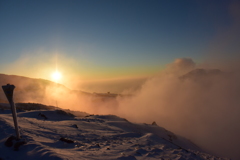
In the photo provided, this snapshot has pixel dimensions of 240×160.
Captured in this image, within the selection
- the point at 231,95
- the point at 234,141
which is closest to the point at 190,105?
the point at 231,95

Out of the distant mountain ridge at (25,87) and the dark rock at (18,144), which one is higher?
the distant mountain ridge at (25,87)

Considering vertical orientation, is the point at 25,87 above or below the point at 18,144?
above

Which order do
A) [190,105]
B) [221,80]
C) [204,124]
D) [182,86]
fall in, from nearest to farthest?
[204,124]
[190,105]
[182,86]
[221,80]

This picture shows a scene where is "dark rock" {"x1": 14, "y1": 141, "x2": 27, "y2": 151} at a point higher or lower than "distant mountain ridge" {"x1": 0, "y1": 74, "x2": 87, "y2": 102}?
lower

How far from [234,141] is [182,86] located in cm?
8065

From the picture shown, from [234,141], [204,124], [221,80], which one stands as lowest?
[234,141]

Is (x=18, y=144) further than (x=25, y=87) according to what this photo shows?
No

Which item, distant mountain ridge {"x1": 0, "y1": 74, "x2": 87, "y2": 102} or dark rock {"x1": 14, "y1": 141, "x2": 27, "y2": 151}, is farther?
distant mountain ridge {"x1": 0, "y1": 74, "x2": 87, "y2": 102}

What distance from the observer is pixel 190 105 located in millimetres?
90812

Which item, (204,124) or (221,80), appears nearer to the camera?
(204,124)

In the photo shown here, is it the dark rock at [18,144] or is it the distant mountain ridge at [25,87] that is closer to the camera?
the dark rock at [18,144]

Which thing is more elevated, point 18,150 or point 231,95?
point 231,95

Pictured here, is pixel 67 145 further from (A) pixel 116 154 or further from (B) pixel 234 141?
(B) pixel 234 141

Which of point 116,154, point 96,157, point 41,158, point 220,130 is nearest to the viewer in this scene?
point 41,158
